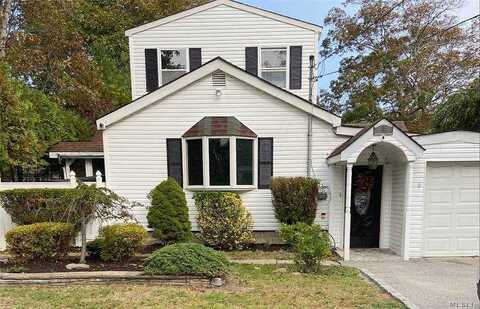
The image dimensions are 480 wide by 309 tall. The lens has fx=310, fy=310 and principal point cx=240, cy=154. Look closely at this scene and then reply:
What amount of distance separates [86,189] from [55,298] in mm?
1952

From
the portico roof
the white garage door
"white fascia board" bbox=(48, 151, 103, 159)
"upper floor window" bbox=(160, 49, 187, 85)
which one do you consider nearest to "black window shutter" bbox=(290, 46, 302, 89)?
"upper floor window" bbox=(160, 49, 187, 85)

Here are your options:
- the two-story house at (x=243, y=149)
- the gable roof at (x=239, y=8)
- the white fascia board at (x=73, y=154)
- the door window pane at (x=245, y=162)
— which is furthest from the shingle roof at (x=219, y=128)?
the white fascia board at (x=73, y=154)

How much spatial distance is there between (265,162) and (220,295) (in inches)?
171

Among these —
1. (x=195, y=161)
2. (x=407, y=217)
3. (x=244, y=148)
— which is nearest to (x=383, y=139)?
(x=407, y=217)

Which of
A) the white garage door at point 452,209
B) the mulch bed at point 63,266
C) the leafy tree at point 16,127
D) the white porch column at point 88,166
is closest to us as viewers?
the mulch bed at point 63,266

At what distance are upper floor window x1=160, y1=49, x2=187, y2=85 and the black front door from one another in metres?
6.56

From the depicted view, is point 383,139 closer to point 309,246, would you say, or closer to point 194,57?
point 309,246

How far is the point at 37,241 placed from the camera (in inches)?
225

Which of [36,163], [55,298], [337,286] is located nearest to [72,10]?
[36,163]

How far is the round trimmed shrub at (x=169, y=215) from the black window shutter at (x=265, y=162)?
2.21m

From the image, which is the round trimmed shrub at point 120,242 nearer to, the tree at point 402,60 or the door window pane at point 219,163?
the door window pane at point 219,163

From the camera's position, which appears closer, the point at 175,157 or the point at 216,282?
the point at 216,282

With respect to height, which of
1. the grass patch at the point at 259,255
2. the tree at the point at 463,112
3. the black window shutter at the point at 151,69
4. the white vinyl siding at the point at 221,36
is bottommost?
the grass patch at the point at 259,255

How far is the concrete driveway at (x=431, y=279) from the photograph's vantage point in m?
4.63
